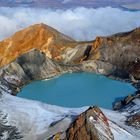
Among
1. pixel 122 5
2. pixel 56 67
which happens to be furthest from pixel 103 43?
pixel 122 5

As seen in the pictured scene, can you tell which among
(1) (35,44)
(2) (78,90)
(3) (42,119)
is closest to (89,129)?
(3) (42,119)

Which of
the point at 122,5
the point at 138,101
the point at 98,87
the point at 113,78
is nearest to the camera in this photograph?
the point at 138,101

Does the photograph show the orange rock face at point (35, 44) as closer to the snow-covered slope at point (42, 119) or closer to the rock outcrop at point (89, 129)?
the snow-covered slope at point (42, 119)

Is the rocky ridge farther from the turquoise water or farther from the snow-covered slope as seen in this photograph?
the snow-covered slope

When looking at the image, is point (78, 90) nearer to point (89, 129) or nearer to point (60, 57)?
point (60, 57)

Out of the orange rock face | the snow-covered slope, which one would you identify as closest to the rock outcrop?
the snow-covered slope

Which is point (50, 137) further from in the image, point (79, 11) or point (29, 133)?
point (79, 11)

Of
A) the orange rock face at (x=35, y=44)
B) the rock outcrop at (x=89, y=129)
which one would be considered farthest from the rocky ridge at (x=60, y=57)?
the rock outcrop at (x=89, y=129)
